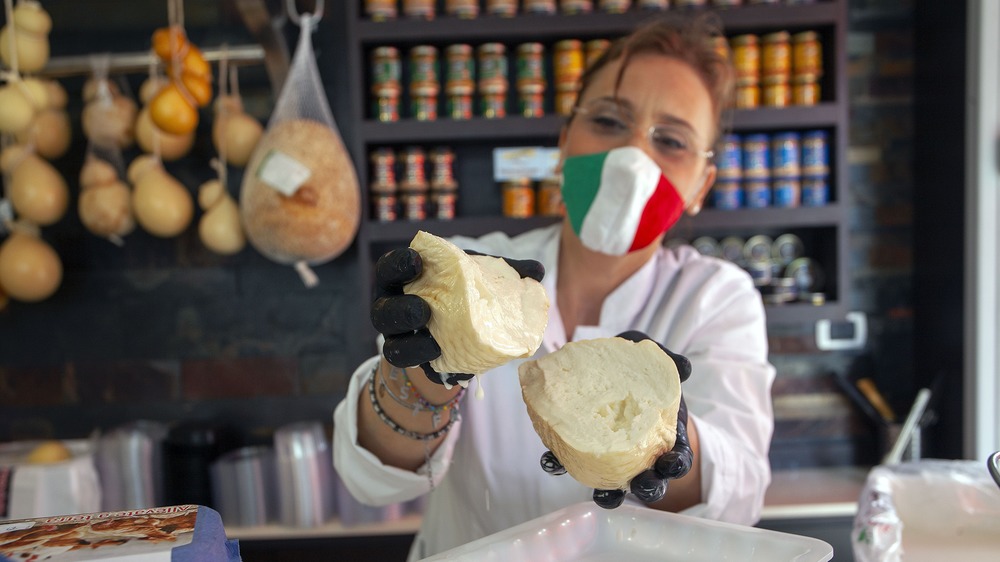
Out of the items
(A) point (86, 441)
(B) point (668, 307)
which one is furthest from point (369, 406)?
(A) point (86, 441)

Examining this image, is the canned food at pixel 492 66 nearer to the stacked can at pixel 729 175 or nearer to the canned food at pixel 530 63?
the canned food at pixel 530 63

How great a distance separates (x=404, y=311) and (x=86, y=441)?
6.53 ft

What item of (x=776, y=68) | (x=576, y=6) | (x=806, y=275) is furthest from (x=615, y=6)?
(x=806, y=275)

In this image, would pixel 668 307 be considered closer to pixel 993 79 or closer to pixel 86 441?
pixel 993 79

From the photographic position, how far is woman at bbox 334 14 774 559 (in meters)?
1.17

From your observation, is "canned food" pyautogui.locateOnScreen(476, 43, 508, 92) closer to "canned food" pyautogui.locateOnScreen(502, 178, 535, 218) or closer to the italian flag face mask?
"canned food" pyautogui.locateOnScreen(502, 178, 535, 218)

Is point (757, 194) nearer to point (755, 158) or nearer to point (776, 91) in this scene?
point (755, 158)

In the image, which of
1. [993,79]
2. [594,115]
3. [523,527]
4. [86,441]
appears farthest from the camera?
[86,441]

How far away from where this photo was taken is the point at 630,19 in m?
2.03

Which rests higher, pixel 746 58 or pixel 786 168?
pixel 746 58

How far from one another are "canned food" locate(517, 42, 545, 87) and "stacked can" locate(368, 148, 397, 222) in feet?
1.46

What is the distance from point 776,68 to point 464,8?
0.90 m

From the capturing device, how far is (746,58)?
6.83 ft

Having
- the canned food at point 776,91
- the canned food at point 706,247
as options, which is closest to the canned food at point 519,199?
the canned food at point 706,247
